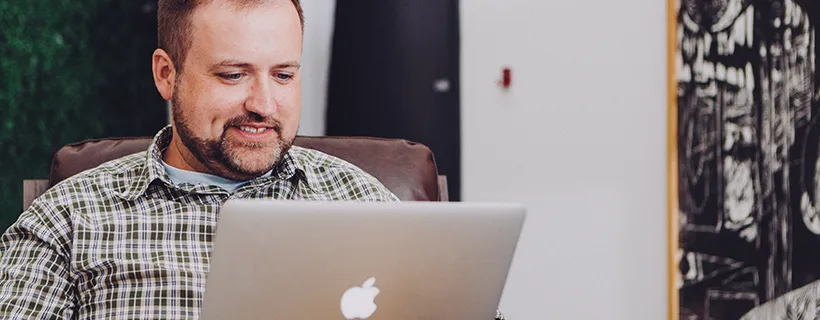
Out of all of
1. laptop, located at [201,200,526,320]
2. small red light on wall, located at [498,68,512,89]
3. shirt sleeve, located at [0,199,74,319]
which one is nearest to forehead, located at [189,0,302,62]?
shirt sleeve, located at [0,199,74,319]

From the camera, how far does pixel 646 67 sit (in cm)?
258

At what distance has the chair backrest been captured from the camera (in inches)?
63.4

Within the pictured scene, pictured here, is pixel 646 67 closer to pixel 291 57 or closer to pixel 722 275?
pixel 722 275

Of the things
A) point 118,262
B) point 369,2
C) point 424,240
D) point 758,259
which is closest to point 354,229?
point 424,240

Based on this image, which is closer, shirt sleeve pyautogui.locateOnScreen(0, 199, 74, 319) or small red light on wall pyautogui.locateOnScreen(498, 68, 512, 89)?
shirt sleeve pyautogui.locateOnScreen(0, 199, 74, 319)

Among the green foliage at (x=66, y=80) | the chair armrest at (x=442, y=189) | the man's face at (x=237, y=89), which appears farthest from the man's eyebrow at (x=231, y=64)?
the green foliage at (x=66, y=80)

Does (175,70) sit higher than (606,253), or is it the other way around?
(175,70)

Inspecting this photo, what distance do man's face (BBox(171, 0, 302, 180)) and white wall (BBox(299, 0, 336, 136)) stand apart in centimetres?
139

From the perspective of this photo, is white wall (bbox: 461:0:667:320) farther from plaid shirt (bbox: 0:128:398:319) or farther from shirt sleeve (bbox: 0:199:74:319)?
shirt sleeve (bbox: 0:199:74:319)

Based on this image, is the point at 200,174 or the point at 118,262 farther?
the point at 200,174

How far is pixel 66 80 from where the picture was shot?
2.46m

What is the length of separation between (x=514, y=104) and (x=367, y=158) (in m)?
1.20

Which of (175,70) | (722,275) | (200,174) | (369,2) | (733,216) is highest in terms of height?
(369,2)

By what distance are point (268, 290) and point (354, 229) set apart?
0.11m
